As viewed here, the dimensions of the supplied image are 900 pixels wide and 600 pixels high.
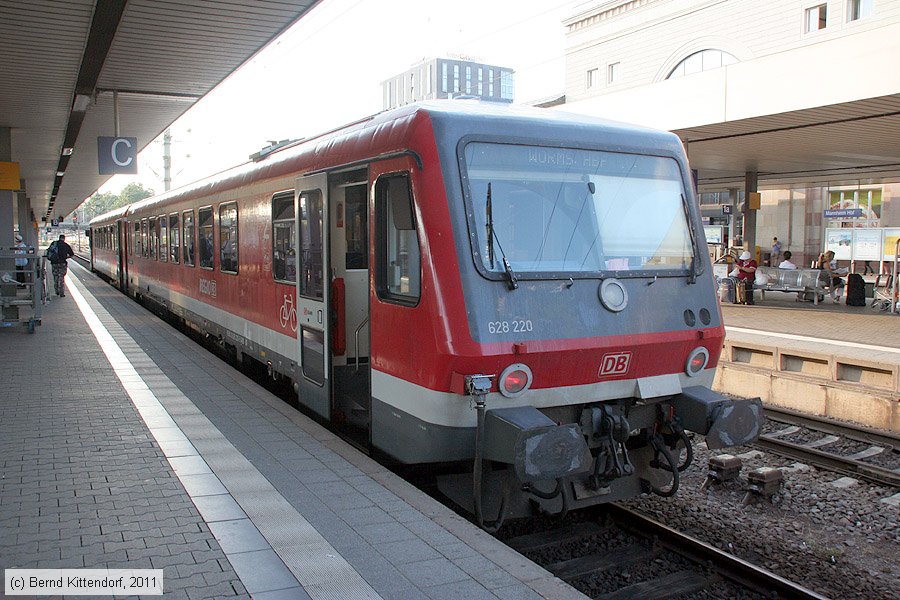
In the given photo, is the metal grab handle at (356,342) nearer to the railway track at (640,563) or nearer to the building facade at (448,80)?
the railway track at (640,563)

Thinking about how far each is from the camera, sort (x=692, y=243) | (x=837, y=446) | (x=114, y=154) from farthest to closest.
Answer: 1. (x=114, y=154)
2. (x=837, y=446)
3. (x=692, y=243)

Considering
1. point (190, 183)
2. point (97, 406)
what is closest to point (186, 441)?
point (97, 406)

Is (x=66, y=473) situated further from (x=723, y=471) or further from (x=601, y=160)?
(x=723, y=471)

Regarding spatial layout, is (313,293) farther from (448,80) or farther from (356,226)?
(448,80)

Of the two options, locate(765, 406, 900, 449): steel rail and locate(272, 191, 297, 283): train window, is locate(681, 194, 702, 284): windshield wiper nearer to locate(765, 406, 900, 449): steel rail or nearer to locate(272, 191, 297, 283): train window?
locate(272, 191, 297, 283): train window

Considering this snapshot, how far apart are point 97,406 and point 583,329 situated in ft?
17.9

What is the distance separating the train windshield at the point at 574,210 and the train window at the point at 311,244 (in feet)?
6.93

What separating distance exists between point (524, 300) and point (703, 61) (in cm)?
3512

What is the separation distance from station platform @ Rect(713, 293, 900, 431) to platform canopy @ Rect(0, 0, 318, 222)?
834 cm

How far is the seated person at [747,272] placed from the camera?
20484mm

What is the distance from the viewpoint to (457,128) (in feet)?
17.2

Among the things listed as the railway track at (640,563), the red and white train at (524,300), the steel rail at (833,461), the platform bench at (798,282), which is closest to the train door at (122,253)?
the platform bench at (798,282)

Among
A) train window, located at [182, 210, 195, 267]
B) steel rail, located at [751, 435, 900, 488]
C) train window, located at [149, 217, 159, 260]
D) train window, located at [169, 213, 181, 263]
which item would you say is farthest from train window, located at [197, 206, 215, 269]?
steel rail, located at [751, 435, 900, 488]

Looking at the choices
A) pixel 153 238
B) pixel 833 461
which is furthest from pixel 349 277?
pixel 153 238
